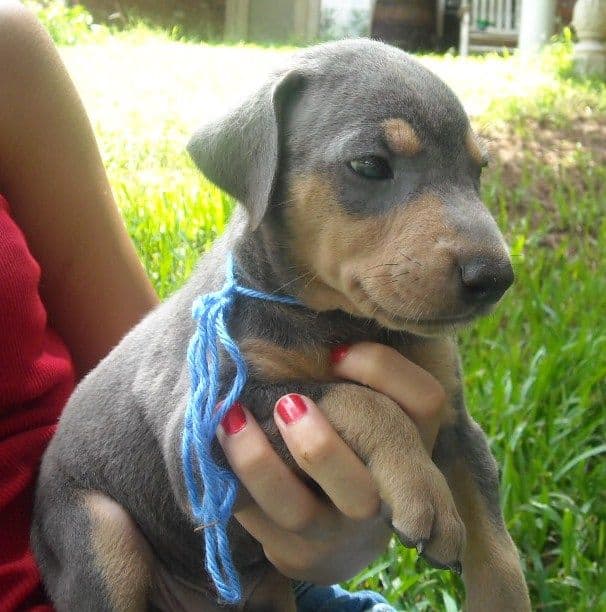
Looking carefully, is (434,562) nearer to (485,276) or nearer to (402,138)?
(485,276)

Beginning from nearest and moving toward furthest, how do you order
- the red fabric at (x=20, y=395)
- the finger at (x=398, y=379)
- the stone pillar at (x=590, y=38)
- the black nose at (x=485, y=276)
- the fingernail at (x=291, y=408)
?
the black nose at (x=485, y=276), the fingernail at (x=291, y=408), the finger at (x=398, y=379), the red fabric at (x=20, y=395), the stone pillar at (x=590, y=38)

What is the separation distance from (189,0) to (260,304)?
11763 millimetres

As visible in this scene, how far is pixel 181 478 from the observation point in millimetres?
2162

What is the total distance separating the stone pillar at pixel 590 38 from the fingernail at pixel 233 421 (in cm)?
902

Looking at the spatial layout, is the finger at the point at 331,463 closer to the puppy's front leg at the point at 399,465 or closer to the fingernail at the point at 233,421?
the puppy's front leg at the point at 399,465

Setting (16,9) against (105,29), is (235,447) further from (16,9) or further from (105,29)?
(105,29)

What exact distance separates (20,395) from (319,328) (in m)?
0.88

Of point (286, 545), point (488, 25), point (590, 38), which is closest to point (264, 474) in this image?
point (286, 545)

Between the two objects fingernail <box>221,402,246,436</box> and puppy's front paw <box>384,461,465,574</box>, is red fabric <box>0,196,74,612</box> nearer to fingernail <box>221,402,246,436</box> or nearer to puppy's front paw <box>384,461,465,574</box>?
fingernail <box>221,402,246,436</box>

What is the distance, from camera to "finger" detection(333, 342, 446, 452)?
6.81ft

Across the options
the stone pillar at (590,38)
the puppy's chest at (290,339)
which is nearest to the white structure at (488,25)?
the stone pillar at (590,38)

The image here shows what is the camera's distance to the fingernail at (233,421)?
2.04m

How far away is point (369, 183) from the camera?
6.62 ft

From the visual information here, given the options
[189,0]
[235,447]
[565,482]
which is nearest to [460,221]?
[235,447]
